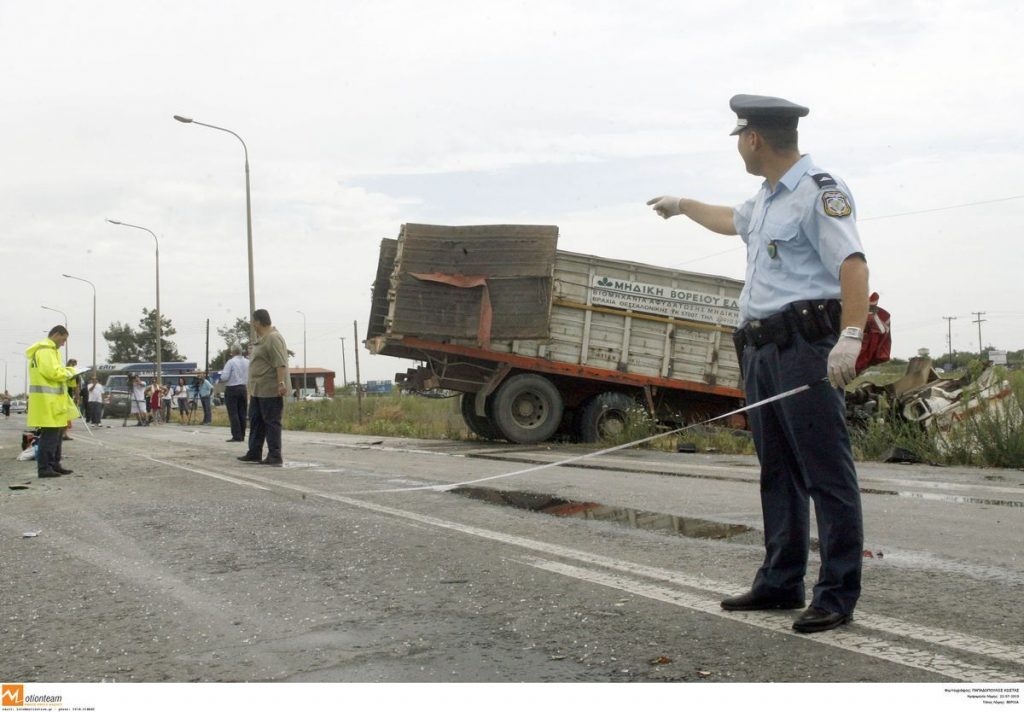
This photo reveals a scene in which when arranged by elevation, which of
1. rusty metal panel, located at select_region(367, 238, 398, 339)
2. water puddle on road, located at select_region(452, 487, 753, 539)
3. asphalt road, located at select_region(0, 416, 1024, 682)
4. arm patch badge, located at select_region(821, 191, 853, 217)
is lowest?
asphalt road, located at select_region(0, 416, 1024, 682)

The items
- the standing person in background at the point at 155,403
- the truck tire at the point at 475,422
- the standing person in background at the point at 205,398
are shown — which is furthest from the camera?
the standing person in background at the point at 155,403

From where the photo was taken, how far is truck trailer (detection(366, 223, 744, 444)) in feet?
51.7

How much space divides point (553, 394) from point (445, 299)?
6.92 feet

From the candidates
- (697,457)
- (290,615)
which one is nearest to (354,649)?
(290,615)

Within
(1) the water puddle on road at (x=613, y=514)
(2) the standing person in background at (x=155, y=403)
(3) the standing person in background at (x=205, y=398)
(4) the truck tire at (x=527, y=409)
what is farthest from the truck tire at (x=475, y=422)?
(2) the standing person in background at (x=155, y=403)

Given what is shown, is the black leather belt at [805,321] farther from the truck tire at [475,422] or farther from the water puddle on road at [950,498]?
the truck tire at [475,422]

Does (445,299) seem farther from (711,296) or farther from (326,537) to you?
(326,537)

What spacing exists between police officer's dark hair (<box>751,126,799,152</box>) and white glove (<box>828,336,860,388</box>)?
774 mm

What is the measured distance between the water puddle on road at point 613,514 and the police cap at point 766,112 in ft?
8.55

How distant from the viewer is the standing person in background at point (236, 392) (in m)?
17.8

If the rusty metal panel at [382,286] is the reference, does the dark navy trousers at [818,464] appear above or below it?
below

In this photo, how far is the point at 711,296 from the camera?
1622 centimetres

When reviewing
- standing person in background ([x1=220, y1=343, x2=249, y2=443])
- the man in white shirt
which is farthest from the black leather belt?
the man in white shirt

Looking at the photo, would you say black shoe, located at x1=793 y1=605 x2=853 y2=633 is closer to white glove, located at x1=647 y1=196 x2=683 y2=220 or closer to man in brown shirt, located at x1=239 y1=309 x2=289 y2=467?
white glove, located at x1=647 y1=196 x2=683 y2=220
